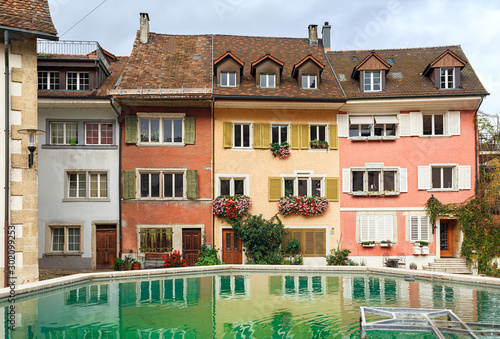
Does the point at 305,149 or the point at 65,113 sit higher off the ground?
the point at 65,113

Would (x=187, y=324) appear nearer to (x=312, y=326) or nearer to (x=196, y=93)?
(x=312, y=326)

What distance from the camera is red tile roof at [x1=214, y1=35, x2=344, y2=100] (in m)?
20.7

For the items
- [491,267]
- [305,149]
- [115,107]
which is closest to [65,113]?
[115,107]

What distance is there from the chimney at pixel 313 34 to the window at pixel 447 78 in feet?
23.7

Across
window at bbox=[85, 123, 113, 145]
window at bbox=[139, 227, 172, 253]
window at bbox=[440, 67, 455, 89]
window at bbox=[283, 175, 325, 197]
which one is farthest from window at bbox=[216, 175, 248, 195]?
window at bbox=[440, 67, 455, 89]

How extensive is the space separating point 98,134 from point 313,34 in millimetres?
13186

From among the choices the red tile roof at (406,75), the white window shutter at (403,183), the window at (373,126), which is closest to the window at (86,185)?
the window at (373,126)

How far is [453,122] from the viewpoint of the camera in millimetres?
20953

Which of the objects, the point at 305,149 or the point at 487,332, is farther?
the point at 305,149

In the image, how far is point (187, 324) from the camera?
9367mm

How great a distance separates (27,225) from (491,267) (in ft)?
62.2

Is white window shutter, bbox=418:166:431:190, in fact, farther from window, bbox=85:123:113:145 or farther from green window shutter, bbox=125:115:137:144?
window, bbox=85:123:113:145

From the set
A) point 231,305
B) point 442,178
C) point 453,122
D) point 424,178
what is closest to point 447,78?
point 453,122

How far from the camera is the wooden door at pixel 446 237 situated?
21281 mm
